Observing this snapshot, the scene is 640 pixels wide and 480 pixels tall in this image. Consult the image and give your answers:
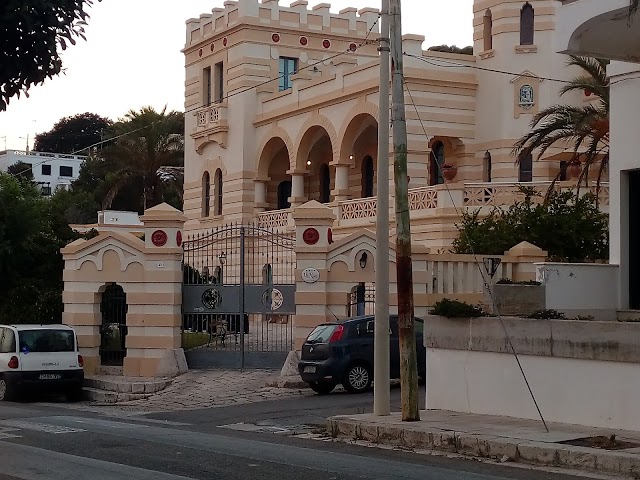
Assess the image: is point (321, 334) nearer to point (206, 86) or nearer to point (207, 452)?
point (207, 452)

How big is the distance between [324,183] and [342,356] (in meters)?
23.3

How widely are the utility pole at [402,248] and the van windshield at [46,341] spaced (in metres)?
10.2

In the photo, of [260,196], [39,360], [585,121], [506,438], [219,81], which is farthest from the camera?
[219,81]

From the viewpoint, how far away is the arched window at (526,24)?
3497 centimetres

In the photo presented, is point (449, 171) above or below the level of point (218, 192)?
below

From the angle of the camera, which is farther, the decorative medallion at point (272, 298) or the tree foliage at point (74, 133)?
the tree foliage at point (74, 133)

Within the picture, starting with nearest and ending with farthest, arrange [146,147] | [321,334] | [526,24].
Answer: [321,334] → [526,24] → [146,147]

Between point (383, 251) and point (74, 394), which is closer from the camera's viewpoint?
point (383, 251)

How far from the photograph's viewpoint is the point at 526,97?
3459 centimetres

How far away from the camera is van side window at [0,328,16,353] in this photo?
23281 mm

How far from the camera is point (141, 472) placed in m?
12.0

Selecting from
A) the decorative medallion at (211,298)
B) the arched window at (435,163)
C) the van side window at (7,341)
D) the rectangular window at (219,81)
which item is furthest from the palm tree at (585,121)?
the rectangular window at (219,81)

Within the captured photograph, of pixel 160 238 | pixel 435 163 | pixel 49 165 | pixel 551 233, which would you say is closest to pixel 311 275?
pixel 160 238

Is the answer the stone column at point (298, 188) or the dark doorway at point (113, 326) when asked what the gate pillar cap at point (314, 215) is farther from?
the stone column at point (298, 188)
